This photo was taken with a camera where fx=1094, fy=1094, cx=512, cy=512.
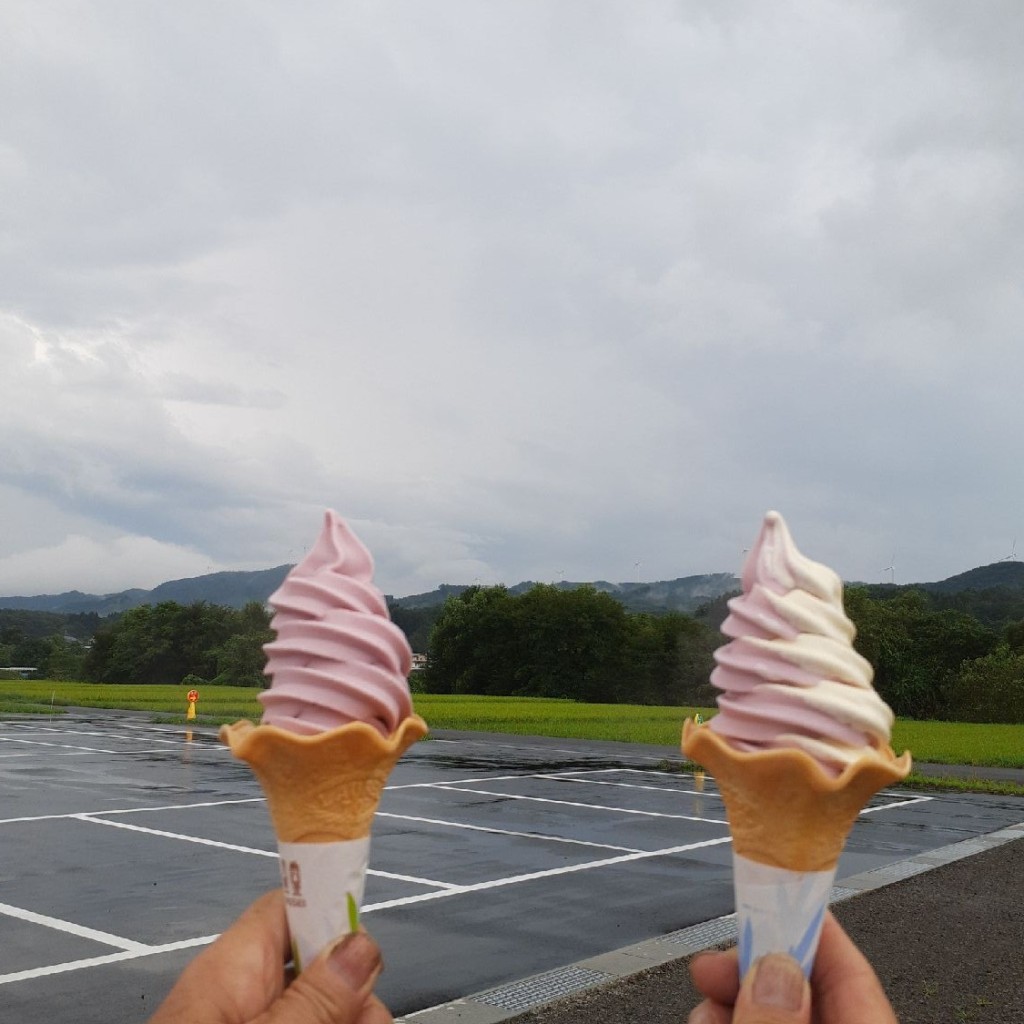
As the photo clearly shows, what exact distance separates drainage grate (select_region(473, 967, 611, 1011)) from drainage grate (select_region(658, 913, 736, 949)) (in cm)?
119

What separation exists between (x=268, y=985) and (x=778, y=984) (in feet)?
3.60

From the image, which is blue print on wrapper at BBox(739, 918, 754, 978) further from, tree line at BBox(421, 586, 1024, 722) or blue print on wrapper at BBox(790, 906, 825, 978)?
tree line at BBox(421, 586, 1024, 722)

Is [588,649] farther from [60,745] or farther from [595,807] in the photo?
[595,807]

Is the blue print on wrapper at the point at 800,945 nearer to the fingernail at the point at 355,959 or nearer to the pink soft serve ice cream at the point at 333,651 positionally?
the fingernail at the point at 355,959

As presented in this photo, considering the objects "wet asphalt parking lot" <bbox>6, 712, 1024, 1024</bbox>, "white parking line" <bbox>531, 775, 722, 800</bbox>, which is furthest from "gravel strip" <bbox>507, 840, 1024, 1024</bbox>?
"white parking line" <bbox>531, 775, 722, 800</bbox>

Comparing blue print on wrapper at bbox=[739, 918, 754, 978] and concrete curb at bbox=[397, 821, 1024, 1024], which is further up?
blue print on wrapper at bbox=[739, 918, 754, 978]

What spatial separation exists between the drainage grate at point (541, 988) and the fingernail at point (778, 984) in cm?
503

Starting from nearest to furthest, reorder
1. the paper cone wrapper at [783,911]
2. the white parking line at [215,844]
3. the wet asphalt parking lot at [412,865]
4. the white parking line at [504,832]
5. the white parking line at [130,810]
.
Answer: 1. the paper cone wrapper at [783,911]
2. the wet asphalt parking lot at [412,865]
3. the white parking line at [215,844]
4. the white parking line at [504,832]
5. the white parking line at [130,810]

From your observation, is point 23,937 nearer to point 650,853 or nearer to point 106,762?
point 650,853

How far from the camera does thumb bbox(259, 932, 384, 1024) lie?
228 centimetres

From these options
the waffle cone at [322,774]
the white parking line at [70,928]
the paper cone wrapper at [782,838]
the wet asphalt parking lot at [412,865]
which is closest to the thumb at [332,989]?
the waffle cone at [322,774]

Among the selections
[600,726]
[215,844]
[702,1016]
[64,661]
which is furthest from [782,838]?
[64,661]

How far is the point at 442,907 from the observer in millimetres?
9539

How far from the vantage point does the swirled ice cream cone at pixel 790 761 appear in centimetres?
224
